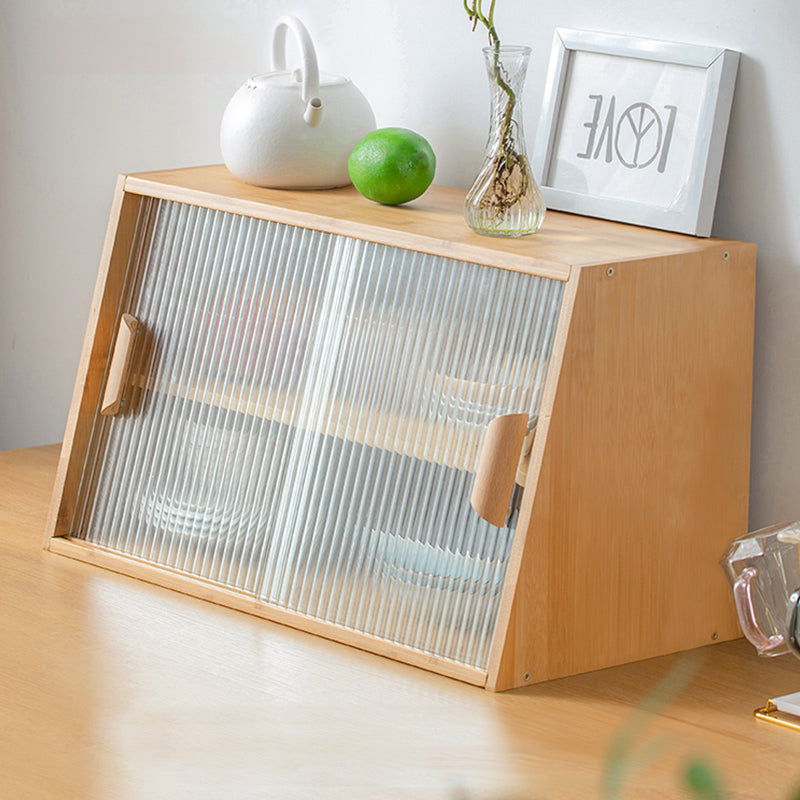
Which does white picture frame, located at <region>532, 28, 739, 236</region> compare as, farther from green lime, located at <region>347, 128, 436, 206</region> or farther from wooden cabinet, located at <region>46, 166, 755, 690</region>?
green lime, located at <region>347, 128, 436, 206</region>

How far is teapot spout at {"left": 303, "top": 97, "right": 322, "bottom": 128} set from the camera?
4.86 ft

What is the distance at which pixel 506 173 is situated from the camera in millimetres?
1314

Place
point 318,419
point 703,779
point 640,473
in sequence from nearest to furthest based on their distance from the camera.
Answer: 1. point 703,779
2. point 640,473
3. point 318,419

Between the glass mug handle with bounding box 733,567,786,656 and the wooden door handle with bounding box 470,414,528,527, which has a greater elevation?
the wooden door handle with bounding box 470,414,528,527

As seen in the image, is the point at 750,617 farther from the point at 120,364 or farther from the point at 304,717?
the point at 120,364

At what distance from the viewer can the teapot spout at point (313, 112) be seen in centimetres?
148

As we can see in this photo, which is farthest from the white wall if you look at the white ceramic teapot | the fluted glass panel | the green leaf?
the green leaf

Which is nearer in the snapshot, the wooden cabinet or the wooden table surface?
the wooden table surface

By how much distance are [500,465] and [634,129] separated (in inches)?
17.7

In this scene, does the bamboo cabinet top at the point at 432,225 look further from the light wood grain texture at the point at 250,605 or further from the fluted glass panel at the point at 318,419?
the light wood grain texture at the point at 250,605

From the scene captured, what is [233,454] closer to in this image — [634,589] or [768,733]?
[634,589]

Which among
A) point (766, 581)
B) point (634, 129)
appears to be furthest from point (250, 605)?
point (634, 129)

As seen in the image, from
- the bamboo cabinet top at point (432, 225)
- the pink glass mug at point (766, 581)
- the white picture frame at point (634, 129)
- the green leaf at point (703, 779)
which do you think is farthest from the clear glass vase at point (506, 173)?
the green leaf at point (703, 779)

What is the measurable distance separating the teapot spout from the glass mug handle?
73 cm
